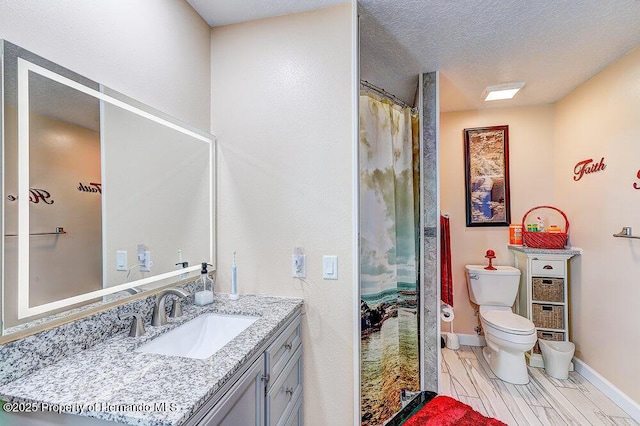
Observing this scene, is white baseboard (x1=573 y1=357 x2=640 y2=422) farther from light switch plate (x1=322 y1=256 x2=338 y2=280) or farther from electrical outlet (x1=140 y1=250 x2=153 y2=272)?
electrical outlet (x1=140 y1=250 x2=153 y2=272)

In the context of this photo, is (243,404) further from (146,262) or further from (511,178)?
(511,178)

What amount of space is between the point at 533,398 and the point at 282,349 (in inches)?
83.0

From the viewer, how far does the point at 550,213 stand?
2.84 metres

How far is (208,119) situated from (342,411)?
1855mm

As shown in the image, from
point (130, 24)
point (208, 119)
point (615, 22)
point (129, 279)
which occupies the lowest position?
point (129, 279)

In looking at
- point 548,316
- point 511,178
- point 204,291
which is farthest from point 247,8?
point 548,316

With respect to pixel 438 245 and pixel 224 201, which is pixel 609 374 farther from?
pixel 224 201

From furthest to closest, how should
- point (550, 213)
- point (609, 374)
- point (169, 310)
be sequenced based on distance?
point (550, 213) → point (609, 374) → point (169, 310)

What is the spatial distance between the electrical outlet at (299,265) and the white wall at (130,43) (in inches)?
37.6

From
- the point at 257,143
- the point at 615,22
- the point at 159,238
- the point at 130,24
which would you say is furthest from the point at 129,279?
the point at 615,22

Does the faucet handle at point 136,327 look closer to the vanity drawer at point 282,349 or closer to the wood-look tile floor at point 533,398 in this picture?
the vanity drawer at point 282,349

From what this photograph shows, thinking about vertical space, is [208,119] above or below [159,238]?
above

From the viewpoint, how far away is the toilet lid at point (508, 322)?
225 cm

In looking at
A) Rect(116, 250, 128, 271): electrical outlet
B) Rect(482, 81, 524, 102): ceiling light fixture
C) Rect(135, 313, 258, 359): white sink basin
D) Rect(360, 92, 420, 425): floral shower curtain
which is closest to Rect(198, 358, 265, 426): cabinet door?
Rect(135, 313, 258, 359): white sink basin
